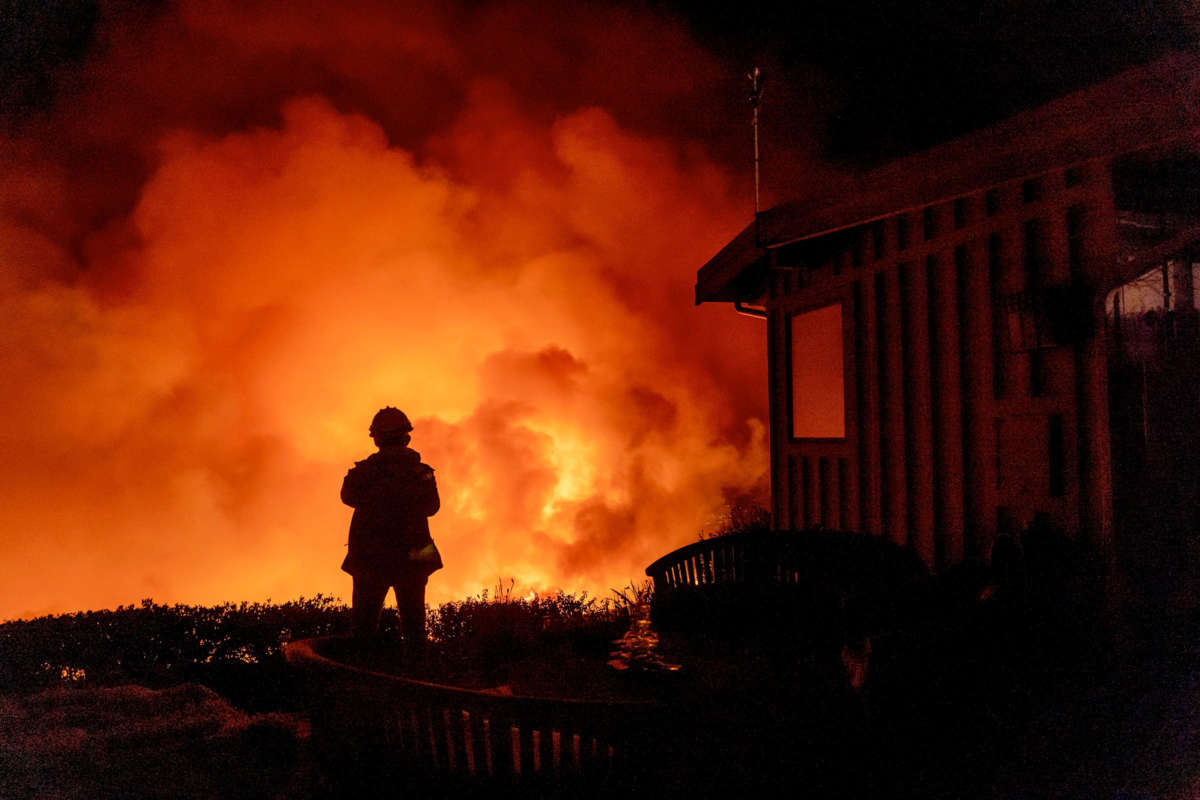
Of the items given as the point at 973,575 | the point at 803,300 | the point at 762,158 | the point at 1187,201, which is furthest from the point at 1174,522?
the point at 762,158

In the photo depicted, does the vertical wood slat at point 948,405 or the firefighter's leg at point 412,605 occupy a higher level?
the vertical wood slat at point 948,405

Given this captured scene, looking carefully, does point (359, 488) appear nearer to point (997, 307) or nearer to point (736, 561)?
point (736, 561)

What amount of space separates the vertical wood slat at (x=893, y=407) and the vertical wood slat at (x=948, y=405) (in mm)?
314

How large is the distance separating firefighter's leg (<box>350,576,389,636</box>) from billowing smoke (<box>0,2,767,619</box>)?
759 centimetres

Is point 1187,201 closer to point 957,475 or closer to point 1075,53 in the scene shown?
point 957,475

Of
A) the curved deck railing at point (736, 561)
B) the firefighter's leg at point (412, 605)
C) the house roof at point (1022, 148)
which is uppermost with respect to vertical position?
the house roof at point (1022, 148)

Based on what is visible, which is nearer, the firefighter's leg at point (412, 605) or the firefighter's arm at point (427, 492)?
the firefighter's leg at point (412, 605)

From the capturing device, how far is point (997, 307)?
4848mm

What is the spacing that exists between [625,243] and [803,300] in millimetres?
9125

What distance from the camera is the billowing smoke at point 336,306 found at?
13.0 m

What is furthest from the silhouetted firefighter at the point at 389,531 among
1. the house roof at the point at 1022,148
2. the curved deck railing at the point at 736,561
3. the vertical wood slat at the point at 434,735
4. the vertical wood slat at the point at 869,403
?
the house roof at the point at 1022,148

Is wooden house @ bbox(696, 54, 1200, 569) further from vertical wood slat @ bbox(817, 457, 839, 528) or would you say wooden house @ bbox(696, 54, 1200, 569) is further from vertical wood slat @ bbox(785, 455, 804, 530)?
vertical wood slat @ bbox(785, 455, 804, 530)

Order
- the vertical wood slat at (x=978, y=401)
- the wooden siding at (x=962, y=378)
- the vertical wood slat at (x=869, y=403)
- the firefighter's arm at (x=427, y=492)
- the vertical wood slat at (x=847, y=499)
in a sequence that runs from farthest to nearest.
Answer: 1. the vertical wood slat at (x=847, y=499)
2. the vertical wood slat at (x=869, y=403)
3. the firefighter's arm at (x=427, y=492)
4. the vertical wood slat at (x=978, y=401)
5. the wooden siding at (x=962, y=378)

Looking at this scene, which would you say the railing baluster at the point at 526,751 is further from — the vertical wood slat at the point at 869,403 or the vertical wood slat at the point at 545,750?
the vertical wood slat at the point at 869,403
